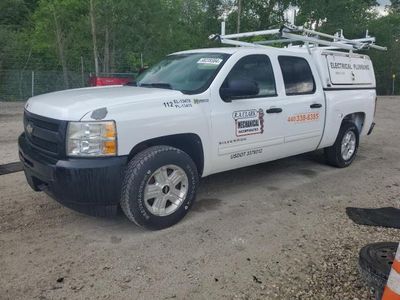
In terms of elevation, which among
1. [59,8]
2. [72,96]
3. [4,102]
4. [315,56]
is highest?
[59,8]

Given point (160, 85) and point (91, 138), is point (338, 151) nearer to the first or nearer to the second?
point (160, 85)

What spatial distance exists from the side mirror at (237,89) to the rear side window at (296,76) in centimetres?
101

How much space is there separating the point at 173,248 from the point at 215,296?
0.83 metres

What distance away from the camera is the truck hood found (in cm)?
374

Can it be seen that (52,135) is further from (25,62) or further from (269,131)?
(25,62)

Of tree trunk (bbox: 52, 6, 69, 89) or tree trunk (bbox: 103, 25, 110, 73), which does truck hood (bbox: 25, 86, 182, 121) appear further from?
tree trunk (bbox: 103, 25, 110, 73)

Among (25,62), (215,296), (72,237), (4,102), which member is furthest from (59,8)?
(215,296)

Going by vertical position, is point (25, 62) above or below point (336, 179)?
above

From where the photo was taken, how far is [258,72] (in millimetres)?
5172

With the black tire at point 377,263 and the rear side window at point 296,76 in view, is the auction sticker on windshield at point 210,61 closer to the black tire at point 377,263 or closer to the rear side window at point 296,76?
the rear side window at point 296,76

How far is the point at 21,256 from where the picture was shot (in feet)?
12.0

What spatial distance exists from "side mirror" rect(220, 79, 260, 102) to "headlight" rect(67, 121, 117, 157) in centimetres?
145

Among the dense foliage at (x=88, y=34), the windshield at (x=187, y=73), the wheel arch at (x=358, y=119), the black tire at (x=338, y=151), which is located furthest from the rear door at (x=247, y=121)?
the dense foliage at (x=88, y=34)

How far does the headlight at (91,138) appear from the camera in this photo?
3668 millimetres
